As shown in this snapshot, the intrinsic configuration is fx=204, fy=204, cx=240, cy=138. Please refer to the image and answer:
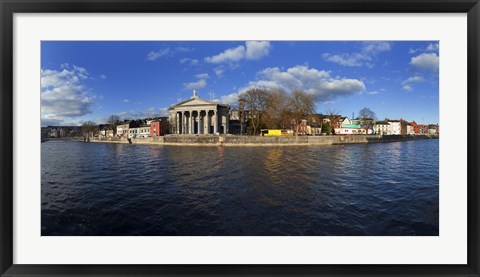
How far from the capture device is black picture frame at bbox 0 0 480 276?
6.69 ft

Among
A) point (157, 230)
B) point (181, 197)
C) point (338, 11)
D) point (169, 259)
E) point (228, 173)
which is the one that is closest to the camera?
point (338, 11)

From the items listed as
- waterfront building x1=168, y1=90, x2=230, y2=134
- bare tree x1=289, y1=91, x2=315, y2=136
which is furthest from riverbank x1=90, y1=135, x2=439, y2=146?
bare tree x1=289, y1=91, x2=315, y2=136

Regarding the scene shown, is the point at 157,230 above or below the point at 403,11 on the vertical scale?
below

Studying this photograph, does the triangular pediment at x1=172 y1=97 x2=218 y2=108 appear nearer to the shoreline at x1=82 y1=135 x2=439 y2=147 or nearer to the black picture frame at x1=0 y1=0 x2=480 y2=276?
the shoreline at x1=82 y1=135 x2=439 y2=147

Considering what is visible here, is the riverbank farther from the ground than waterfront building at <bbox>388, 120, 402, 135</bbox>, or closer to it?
closer to it

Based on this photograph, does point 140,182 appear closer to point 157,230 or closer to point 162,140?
point 157,230

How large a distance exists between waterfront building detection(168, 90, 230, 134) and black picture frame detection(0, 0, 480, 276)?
22403 millimetres

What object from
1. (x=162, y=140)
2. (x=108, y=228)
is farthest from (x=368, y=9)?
(x=162, y=140)

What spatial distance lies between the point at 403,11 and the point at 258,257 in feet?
9.88

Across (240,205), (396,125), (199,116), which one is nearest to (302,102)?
(396,125)

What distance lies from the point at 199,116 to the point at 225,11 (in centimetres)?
2492

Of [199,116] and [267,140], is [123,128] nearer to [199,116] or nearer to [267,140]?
[199,116]

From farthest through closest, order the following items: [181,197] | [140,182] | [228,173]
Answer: [228,173], [140,182], [181,197]

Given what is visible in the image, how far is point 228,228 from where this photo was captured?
3252 mm
